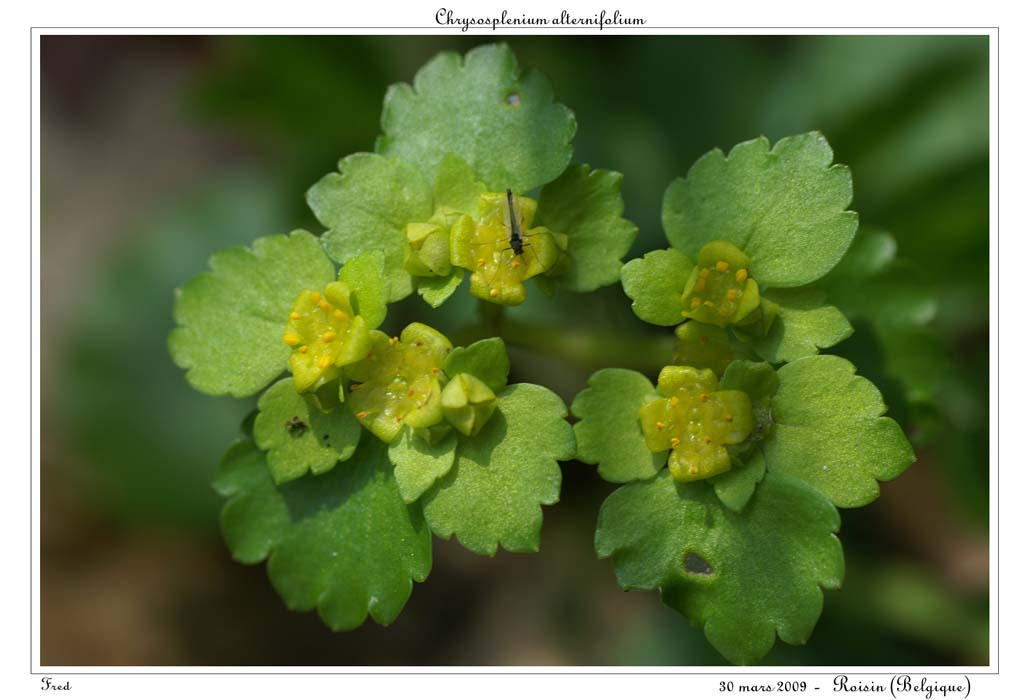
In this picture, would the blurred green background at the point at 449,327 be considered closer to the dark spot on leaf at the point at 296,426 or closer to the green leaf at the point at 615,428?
the green leaf at the point at 615,428

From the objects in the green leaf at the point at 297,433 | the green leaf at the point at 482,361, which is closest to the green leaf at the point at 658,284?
the green leaf at the point at 482,361

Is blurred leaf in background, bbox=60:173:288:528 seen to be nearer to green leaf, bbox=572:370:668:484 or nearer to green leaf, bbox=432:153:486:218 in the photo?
green leaf, bbox=432:153:486:218

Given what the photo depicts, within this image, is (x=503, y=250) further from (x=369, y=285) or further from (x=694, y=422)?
(x=694, y=422)

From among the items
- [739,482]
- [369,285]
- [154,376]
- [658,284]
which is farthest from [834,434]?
[154,376]

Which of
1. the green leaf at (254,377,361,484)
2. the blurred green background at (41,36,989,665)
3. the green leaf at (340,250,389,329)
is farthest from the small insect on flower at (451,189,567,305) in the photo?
the blurred green background at (41,36,989,665)

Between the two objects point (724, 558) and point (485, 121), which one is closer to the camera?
point (724, 558)
